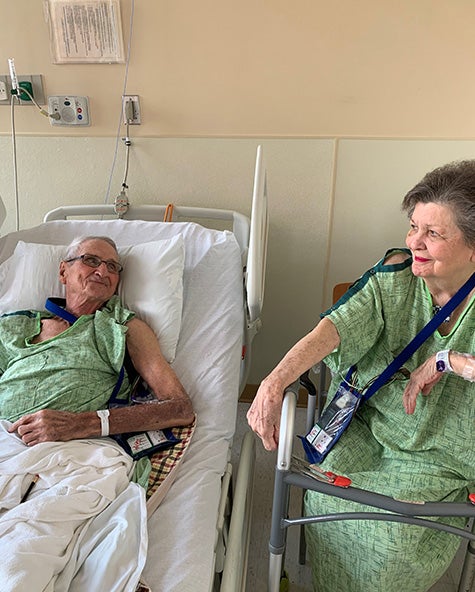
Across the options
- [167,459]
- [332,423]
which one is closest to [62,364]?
[167,459]

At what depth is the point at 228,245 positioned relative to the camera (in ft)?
6.54

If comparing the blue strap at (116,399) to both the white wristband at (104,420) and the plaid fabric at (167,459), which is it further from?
the plaid fabric at (167,459)

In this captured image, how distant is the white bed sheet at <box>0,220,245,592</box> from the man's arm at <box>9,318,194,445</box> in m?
0.09

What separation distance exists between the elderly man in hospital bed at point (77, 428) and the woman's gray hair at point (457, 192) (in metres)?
0.96

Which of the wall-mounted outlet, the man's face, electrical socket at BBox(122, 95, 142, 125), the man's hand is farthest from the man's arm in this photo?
the wall-mounted outlet

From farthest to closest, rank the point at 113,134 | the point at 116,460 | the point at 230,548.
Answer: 1. the point at 113,134
2. the point at 116,460
3. the point at 230,548

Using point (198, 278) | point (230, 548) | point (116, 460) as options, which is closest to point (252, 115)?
point (198, 278)

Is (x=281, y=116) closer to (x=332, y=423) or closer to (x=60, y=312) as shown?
(x=60, y=312)

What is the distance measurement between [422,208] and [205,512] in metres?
1.02

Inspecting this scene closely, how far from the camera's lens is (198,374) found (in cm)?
168

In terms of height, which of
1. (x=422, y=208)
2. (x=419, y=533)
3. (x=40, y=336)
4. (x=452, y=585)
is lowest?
(x=452, y=585)

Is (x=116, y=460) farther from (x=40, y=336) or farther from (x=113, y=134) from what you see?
(x=113, y=134)

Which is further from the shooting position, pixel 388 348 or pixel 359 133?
pixel 359 133

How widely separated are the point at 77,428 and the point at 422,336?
1.05m
